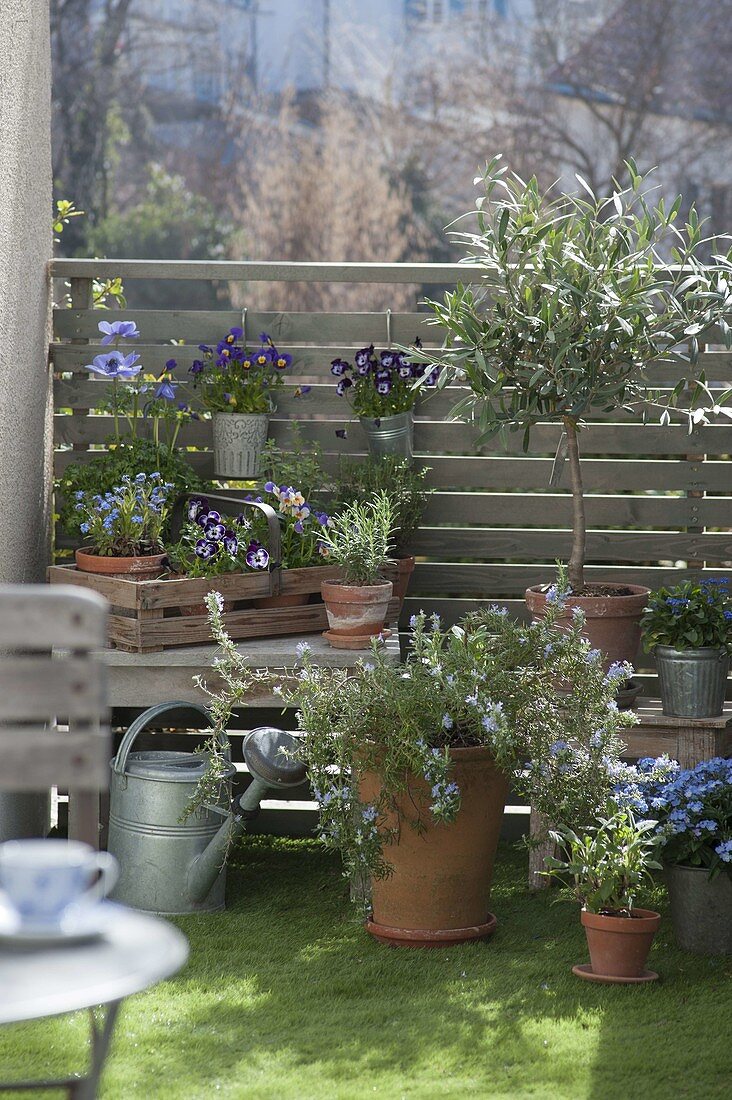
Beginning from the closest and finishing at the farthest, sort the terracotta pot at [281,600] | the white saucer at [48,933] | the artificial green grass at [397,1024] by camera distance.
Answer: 1. the white saucer at [48,933]
2. the artificial green grass at [397,1024]
3. the terracotta pot at [281,600]

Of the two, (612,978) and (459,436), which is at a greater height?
(459,436)

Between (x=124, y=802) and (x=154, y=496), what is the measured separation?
34.9 inches

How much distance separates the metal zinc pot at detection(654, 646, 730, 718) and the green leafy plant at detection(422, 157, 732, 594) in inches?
25.7

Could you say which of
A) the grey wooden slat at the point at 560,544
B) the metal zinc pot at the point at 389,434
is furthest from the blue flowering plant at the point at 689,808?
the metal zinc pot at the point at 389,434

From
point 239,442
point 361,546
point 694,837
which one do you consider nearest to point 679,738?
point 694,837

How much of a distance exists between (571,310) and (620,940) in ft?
5.34

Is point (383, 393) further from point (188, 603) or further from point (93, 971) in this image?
point (93, 971)

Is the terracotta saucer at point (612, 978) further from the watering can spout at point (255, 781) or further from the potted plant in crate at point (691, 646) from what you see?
the watering can spout at point (255, 781)

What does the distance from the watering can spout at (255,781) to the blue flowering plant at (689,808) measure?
0.90 meters

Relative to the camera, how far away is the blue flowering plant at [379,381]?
398 cm

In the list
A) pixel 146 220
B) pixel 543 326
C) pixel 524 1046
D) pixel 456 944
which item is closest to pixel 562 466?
pixel 543 326

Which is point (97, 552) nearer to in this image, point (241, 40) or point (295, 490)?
point (295, 490)

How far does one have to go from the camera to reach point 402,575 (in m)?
3.96

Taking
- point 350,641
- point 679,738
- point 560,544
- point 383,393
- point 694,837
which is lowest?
point 694,837
